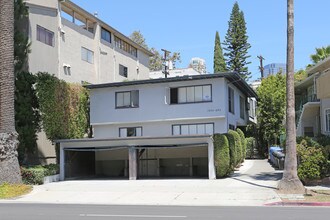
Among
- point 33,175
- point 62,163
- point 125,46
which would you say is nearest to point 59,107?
point 62,163

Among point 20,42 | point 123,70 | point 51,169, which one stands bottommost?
point 51,169

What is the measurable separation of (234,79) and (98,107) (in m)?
10.0

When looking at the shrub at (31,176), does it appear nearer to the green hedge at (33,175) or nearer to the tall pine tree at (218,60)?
the green hedge at (33,175)

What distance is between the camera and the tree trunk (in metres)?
19.9

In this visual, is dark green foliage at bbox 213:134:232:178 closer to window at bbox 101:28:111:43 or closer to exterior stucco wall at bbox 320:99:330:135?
exterior stucco wall at bbox 320:99:330:135

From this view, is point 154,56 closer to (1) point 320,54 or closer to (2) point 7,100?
(1) point 320,54

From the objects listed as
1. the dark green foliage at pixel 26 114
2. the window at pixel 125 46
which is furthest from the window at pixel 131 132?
the window at pixel 125 46

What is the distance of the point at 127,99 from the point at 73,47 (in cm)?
794

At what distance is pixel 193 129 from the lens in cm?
3114

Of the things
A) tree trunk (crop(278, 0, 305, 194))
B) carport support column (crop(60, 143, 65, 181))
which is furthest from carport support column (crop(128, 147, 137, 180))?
tree trunk (crop(278, 0, 305, 194))

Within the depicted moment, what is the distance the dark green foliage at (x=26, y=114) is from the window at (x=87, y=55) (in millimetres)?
11376

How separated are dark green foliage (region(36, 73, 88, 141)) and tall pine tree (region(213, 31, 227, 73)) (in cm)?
3449

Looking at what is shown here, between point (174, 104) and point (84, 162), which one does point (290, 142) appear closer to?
point (174, 104)

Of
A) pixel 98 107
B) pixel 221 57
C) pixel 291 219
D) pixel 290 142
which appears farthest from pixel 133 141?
pixel 221 57
